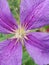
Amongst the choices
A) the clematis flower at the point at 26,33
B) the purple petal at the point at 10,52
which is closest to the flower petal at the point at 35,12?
Result: the clematis flower at the point at 26,33

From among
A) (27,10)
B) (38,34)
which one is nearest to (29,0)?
(27,10)

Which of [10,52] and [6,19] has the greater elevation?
[6,19]

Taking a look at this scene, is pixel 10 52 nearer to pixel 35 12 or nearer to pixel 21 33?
pixel 21 33

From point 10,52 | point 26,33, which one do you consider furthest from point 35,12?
point 10,52

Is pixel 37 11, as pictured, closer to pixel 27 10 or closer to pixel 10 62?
pixel 27 10

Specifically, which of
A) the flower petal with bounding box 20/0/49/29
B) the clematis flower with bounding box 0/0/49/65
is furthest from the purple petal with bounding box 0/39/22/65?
the flower petal with bounding box 20/0/49/29
